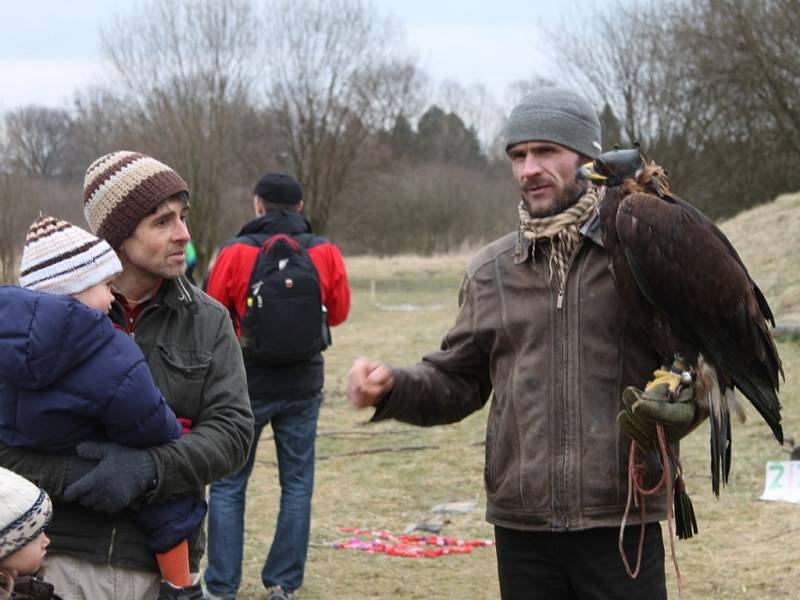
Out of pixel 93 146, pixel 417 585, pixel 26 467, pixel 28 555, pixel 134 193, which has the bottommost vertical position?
pixel 417 585

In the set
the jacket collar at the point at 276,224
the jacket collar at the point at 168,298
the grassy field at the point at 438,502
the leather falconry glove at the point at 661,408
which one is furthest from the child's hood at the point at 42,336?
the grassy field at the point at 438,502

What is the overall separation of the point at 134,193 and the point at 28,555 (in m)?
1.04

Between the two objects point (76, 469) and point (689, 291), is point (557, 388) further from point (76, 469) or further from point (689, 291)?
point (76, 469)

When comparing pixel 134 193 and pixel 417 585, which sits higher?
pixel 134 193

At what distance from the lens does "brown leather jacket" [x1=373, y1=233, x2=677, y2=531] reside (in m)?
3.05

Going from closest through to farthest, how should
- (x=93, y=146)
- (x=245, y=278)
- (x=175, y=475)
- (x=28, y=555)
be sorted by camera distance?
(x=28, y=555), (x=175, y=475), (x=245, y=278), (x=93, y=146)

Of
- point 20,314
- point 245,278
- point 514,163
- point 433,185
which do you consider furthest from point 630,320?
point 433,185

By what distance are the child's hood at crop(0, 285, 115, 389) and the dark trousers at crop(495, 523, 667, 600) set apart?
1262mm

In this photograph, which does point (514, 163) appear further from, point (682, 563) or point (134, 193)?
point (682, 563)

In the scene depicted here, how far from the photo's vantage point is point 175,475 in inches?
117

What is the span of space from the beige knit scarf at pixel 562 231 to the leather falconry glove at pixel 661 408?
0.38m

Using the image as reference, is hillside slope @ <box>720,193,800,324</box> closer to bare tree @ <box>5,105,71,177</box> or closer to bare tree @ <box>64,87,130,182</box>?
bare tree @ <box>64,87,130,182</box>

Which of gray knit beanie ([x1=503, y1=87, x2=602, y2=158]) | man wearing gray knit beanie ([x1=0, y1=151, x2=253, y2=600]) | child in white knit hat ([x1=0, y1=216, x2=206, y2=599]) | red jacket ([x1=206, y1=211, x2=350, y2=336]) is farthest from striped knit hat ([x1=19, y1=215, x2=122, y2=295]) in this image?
red jacket ([x1=206, y1=211, x2=350, y2=336])

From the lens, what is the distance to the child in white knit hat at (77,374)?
2832mm
